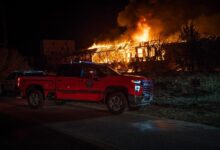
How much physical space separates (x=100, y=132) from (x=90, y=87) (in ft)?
15.6

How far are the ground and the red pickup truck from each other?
57 centimetres

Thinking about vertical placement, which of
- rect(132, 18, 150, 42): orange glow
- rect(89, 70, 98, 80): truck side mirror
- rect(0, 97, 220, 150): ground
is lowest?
rect(0, 97, 220, 150): ground

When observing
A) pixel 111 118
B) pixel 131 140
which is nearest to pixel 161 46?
pixel 111 118

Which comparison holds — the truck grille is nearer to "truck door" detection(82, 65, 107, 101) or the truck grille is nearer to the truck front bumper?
the truck front bumper

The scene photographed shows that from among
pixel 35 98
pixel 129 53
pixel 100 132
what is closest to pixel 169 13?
pixel 129 53

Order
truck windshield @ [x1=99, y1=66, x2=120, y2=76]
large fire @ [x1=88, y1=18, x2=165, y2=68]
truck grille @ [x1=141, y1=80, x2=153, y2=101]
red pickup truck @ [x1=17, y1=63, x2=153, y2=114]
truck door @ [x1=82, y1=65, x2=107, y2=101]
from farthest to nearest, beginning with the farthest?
large fire @ [x1=88, y1=18, x2=165, y2=68]
truck windshield @ [x1=99, y1=66, x2=120, y2=76]
truck door @ [x1=82, y1=65, x2=107, y2=101]
truck grille @ [x1=141, y1=80, x2=153, y2=101]
red pickup truck @ [x1=17, y1=63, x2=153, y2=114]

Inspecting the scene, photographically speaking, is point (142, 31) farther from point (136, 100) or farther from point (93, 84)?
point (136, 100)

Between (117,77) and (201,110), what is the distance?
10.9 ft

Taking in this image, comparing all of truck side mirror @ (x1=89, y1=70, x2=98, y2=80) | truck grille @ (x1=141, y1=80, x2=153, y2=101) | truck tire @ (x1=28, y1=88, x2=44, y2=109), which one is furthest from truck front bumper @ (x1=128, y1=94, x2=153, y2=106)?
truck tire @ (x1=28, y1=88, x2=44, y2=109)

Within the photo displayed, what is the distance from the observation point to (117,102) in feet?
48.1

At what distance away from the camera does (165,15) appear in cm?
4447

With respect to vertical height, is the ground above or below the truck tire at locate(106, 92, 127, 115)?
below

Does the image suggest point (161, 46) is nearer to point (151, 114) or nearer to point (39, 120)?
point (151, 114)

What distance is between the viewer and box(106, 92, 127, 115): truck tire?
47.6 feet
